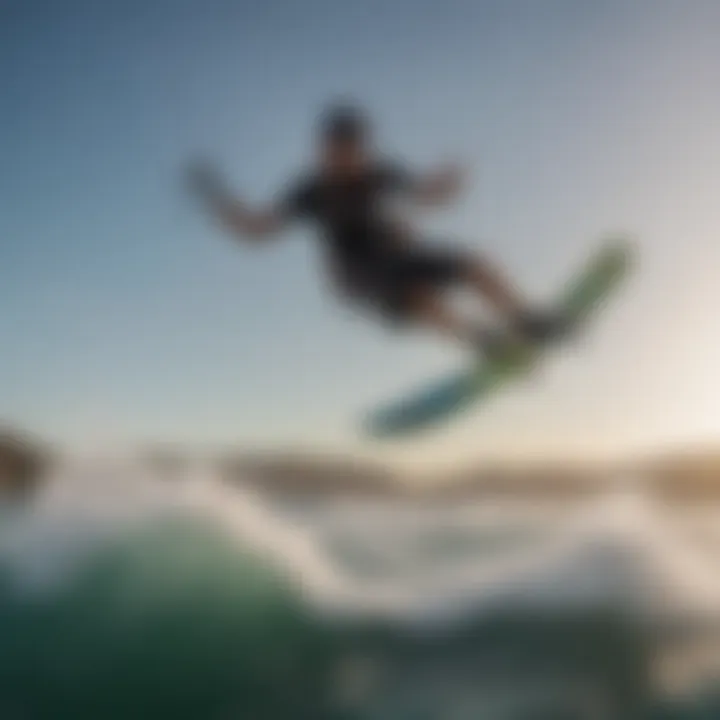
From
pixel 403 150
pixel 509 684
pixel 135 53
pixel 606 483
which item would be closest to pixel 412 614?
pixel 509 684

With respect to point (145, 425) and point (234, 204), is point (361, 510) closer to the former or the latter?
point (145, 425)

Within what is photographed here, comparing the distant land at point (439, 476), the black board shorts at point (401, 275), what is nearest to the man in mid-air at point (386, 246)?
the black board shorts at point (401, 275)

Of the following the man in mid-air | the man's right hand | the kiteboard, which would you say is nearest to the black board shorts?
the man in mid-air

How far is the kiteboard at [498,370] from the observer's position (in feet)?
5.44

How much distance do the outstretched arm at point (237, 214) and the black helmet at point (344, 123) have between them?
183 millimetres

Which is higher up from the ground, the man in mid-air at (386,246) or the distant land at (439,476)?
the man in mid-air at (386,246)

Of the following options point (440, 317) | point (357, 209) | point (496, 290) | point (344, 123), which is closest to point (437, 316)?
point (440, 317)

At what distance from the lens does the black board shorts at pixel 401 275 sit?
1644 mm

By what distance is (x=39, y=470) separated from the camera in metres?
1.68

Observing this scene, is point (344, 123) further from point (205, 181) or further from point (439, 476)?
point (439, 476)

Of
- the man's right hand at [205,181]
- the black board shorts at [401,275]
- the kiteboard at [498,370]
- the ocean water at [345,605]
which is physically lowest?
the ocean water at [345,605]

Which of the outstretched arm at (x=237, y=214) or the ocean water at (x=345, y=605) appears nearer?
the ocean water at (x=345, y=605)

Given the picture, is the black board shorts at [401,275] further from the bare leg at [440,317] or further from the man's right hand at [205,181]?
the man's right hand at [205,181]

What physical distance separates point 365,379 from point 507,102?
59 centimetres
